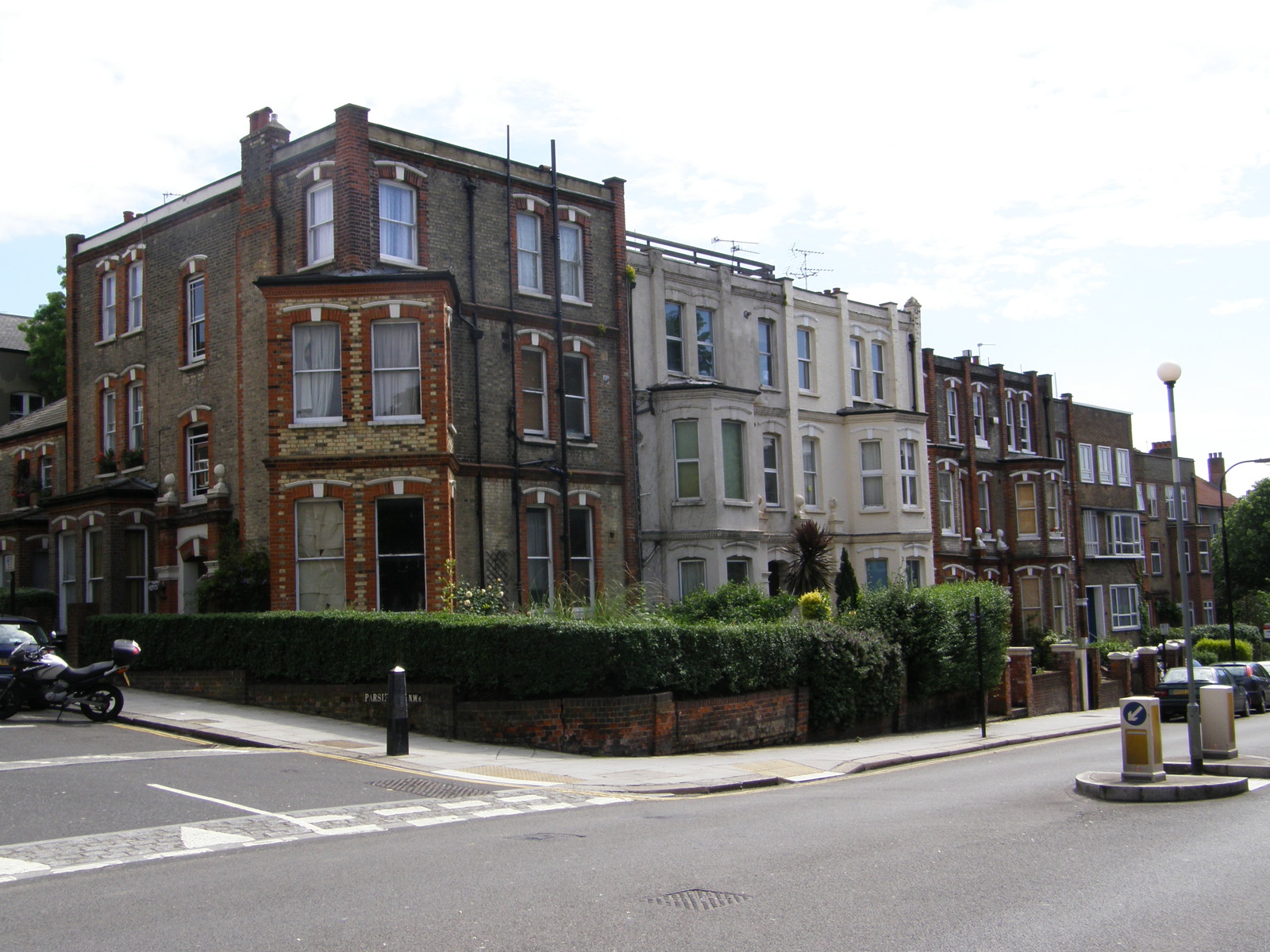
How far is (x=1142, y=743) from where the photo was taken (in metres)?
13.6

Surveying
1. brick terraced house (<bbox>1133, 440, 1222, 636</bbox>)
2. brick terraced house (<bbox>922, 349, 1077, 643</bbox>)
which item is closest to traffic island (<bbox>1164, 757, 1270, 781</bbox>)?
brick terraced house (<bbox>922, 349, 1077, 643</bbox>)

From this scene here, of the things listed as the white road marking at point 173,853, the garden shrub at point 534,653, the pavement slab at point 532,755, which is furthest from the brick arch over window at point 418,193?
the white road marking at point 173,853

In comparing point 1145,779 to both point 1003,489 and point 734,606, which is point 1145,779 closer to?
point 734,606

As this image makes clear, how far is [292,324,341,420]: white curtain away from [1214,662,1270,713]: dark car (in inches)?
969

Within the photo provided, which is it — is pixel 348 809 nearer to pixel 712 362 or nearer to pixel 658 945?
pixel 658 945

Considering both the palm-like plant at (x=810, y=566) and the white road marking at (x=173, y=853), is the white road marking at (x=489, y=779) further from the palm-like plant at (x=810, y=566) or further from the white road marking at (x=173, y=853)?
the palm-like plant at (x=810, y=566)

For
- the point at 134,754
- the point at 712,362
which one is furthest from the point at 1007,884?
the point at 712,362

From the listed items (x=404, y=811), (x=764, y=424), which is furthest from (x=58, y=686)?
(x=764, y=424)

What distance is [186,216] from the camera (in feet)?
92.8

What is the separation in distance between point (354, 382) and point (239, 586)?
16.1ft

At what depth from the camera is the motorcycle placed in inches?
709

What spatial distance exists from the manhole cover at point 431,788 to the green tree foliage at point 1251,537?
2223 inches

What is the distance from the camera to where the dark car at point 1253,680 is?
32938mm

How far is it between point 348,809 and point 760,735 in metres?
9.90
